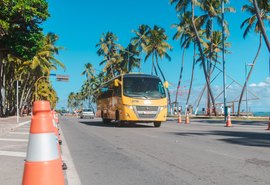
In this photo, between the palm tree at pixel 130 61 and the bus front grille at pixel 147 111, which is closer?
the bus front grille at pixel 147 111

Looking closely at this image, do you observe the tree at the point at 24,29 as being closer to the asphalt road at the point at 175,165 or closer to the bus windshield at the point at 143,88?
the bus windshield at the point at 143,88

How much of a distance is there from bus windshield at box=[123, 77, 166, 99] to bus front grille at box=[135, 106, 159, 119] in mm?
622

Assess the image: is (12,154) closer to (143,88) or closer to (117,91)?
(143,88)

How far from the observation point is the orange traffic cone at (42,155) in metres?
2.73

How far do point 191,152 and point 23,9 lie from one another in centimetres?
1897

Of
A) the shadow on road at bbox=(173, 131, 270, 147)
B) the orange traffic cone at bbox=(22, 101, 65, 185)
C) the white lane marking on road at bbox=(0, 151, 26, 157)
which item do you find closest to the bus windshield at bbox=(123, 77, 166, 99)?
the shadow on road at bbox=(173, 131, 270, 147)

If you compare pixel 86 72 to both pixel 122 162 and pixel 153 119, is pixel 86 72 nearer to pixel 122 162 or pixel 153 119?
pixel 153 119

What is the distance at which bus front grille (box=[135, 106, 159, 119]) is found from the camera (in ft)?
64.5

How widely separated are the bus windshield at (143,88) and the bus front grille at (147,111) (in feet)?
2.04

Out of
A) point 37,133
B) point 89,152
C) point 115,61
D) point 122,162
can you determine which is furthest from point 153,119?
point 115,61

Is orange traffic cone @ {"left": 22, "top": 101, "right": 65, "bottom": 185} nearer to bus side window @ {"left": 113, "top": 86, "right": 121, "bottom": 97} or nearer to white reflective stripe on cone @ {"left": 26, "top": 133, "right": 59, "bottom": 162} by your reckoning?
white reflective stripe on cone @ {"left": 26, "top": 133, "right": 59, "bottom": 162}

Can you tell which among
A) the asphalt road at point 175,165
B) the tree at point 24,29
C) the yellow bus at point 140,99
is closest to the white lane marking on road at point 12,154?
the asphalt road at point 175,165

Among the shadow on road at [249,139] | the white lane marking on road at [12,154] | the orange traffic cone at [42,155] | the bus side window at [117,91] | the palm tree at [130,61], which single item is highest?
the palm tree at [130,61]

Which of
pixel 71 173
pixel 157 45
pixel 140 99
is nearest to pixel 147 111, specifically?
pixel 140 99
